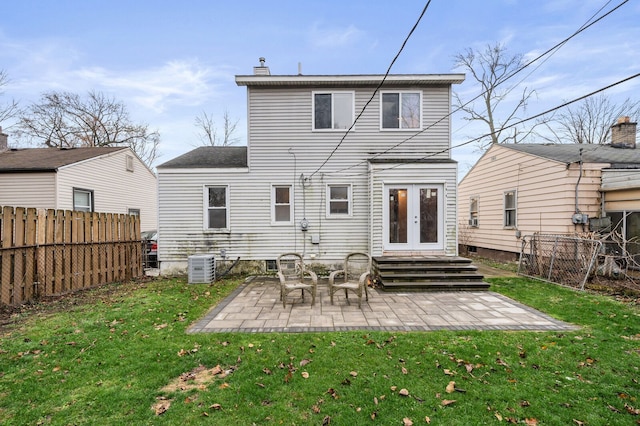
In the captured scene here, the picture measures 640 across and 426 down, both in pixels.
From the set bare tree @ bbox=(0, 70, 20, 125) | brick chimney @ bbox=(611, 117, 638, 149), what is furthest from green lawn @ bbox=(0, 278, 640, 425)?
bare tree @ bbox=(0, 70, 20, 125)

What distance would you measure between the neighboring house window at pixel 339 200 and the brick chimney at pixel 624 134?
10.8 m

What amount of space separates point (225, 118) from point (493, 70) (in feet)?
68.2

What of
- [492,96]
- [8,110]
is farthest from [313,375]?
[8,110]

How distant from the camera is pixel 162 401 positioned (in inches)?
113

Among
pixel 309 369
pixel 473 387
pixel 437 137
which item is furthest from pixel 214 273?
pixel 437 137

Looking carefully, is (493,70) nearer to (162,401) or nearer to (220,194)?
(220,194)

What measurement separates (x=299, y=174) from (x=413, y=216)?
381 centimetres

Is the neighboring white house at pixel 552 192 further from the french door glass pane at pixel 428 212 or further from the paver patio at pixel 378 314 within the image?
the paver patio at pixel 378 314

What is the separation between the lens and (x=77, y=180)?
11727 millimetres

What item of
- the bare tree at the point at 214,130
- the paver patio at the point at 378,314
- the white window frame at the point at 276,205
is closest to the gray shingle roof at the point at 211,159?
the white window frame at the point at 276,205

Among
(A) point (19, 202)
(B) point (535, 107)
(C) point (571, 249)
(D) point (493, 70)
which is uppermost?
(D) point (493, 70)

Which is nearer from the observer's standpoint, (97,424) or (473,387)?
(97,424)

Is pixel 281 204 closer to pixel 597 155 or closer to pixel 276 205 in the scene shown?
pixel 276 205

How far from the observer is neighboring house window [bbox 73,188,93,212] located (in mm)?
11727
